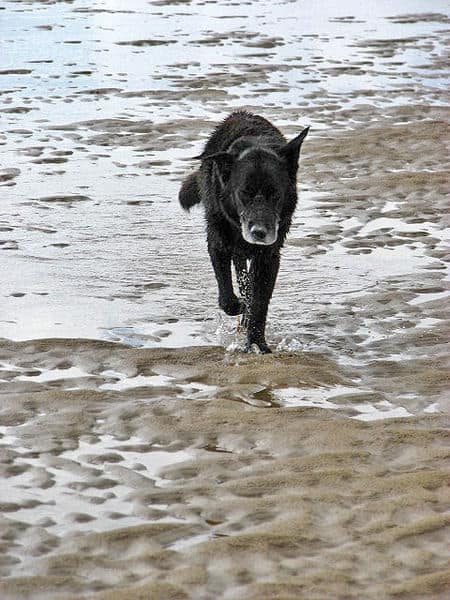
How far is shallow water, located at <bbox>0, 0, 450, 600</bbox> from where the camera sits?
4965 mm

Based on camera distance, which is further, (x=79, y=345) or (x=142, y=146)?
(x=142, y=146)

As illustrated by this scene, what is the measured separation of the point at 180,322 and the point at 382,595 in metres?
3.76

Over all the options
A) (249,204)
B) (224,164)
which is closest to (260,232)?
(249,204)

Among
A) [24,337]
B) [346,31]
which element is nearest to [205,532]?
[24,337]

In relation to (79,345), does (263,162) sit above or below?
above

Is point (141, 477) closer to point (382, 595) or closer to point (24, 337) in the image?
point (382, 595)

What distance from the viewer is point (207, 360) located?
7.43 meters

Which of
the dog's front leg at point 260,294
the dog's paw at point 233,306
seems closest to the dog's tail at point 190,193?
the dog's paw at point 233,306

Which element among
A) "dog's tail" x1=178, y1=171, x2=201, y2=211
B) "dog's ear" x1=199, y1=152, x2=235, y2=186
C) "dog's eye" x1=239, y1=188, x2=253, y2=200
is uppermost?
"dog's ear" x1=199, y1=152, x2=235, y2=186

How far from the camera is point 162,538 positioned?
16.5ft

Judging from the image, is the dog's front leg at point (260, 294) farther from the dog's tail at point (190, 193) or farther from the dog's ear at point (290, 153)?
the dog's tail at point (190, 193)

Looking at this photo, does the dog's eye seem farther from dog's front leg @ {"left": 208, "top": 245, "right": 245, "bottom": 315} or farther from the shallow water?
the shallow water

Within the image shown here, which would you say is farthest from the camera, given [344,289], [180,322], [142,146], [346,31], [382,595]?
[346,31]

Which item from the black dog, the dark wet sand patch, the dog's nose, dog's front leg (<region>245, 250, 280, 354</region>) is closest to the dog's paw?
the black dog
